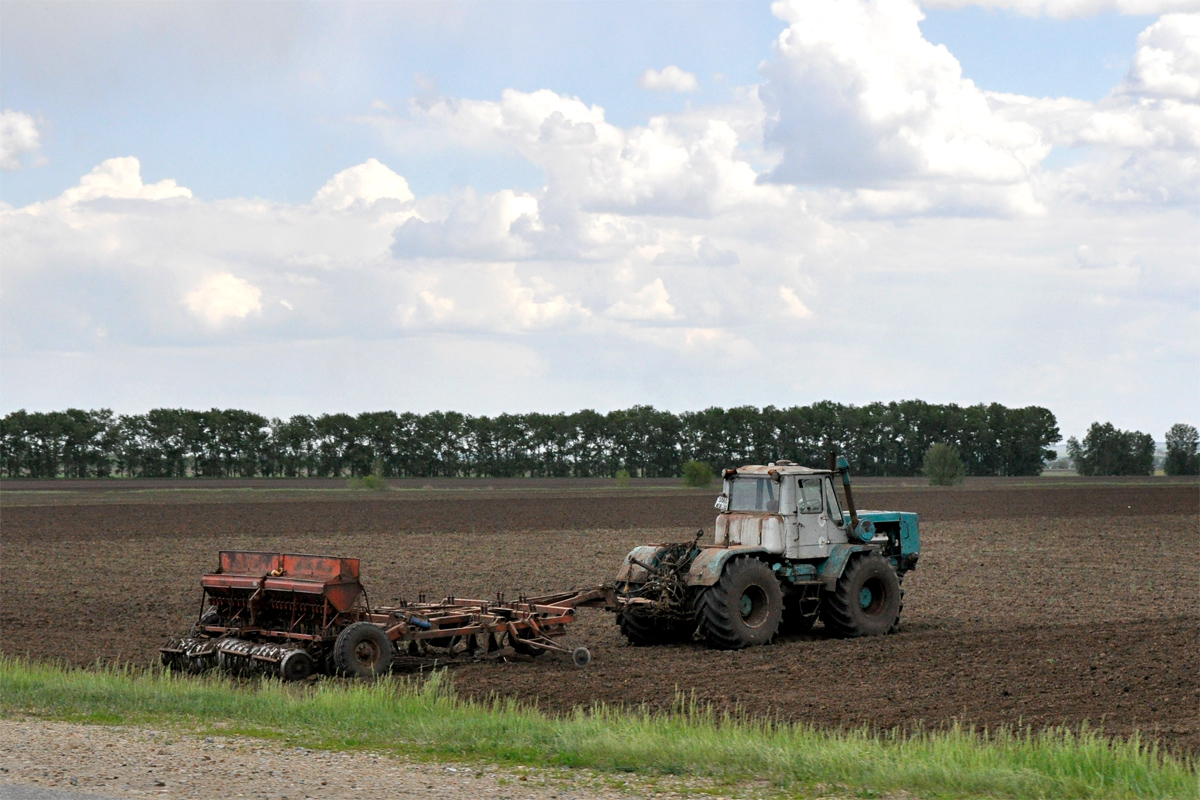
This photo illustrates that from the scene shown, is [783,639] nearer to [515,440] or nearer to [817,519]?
[817,519]

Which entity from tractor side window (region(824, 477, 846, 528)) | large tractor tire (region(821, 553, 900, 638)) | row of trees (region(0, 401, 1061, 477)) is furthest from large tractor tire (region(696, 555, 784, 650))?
row of trees (region(0, 401, 1061, 477))

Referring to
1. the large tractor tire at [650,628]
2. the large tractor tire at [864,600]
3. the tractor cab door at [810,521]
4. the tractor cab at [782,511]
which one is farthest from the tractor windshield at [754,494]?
the large tractor tire at [650,628]

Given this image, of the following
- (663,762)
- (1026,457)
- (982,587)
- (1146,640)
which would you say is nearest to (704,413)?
(1026,457)

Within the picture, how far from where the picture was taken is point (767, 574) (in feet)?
56.4

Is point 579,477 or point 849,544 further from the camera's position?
point 579,477

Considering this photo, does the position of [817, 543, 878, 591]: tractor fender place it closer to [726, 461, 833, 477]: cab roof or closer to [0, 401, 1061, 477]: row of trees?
[726, 461, 833, 477]: cab roof

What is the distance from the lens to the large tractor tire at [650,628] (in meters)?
17.6

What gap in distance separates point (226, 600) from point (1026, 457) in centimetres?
11749

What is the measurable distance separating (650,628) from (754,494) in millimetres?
2323

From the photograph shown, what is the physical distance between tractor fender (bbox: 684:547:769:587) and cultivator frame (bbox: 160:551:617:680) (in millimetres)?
1477

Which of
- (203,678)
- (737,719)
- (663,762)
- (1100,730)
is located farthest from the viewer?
(203,678)

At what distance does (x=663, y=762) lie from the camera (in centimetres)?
963

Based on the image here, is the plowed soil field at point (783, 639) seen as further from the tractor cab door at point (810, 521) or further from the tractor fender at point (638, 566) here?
the tractor cab door at point (810, 521)

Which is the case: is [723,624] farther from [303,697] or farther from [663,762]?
[663,762]
